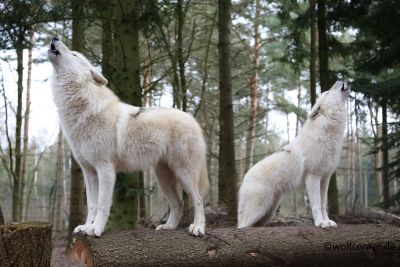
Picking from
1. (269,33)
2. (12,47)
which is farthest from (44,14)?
(269,33)

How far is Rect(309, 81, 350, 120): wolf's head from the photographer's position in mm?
5891

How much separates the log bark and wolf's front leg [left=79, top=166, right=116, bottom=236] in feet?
1.47

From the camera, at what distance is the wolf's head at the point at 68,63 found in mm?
4531

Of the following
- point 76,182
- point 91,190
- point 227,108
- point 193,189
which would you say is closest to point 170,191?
point 193,189

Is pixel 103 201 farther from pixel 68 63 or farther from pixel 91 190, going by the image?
pixel 68 63

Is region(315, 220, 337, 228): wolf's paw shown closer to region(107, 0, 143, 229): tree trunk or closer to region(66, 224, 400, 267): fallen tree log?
region(66, 224, 400, 267): fallen tree log

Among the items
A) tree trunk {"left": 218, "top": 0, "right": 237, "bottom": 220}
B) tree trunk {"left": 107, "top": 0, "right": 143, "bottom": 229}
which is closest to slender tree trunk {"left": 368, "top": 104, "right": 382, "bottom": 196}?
tree trunk {"left": 218, "top": 0, "right": 237, "bottom": 220}

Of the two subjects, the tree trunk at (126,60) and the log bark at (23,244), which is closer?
the log bark at (23,244)

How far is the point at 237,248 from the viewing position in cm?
453

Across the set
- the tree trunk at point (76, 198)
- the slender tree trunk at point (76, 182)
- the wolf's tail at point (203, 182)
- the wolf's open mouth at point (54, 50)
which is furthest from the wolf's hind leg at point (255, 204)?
the tree trunk at point (76, 198)

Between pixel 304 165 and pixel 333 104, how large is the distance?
993 millimetres

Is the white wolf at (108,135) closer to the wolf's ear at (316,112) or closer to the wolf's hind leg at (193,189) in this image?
the wolf's hind leg at (193,189)

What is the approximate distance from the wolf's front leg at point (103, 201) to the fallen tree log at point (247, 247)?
0.31 ft

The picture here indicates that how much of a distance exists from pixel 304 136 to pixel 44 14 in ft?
15.1
